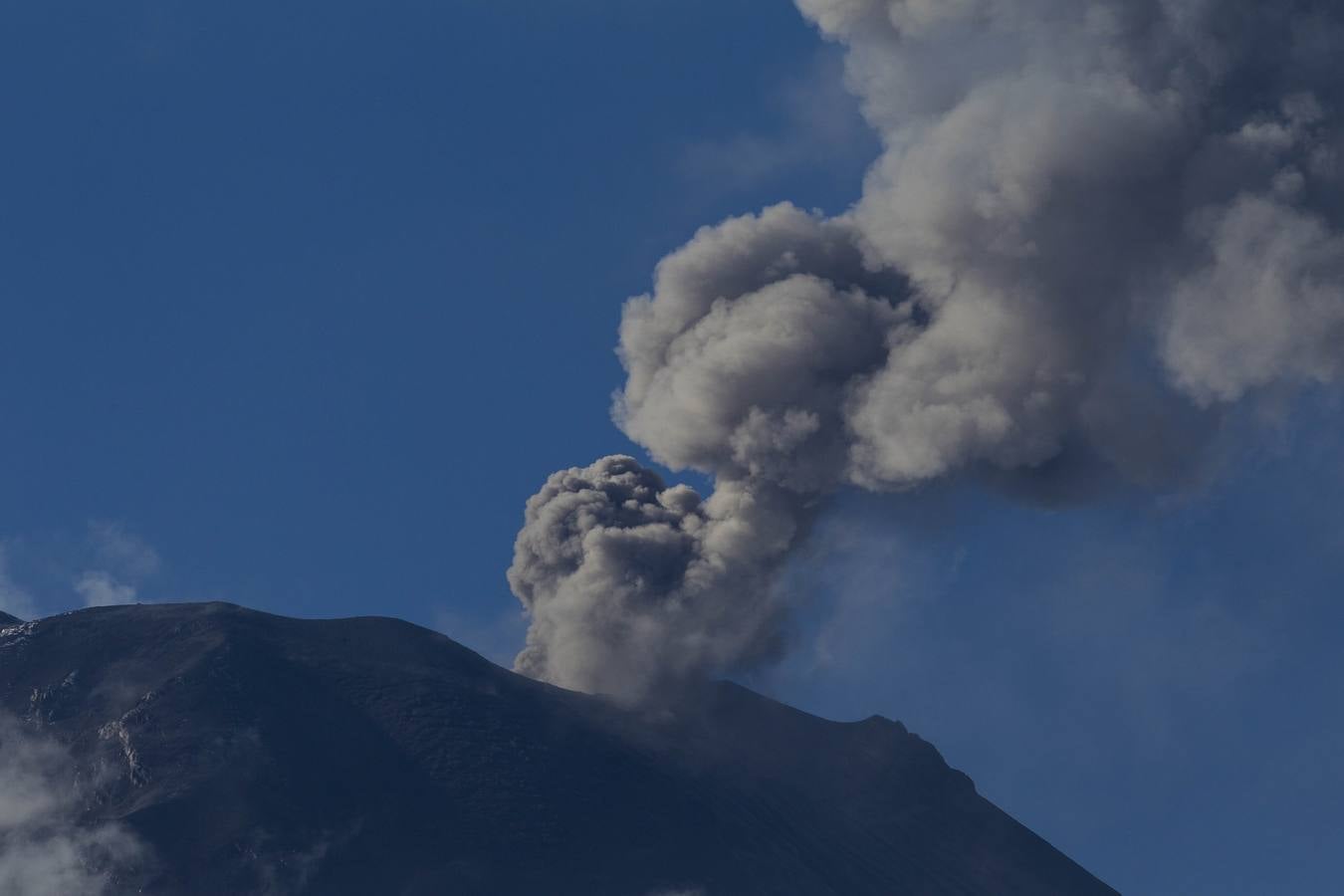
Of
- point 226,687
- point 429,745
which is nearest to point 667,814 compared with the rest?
point 429,745

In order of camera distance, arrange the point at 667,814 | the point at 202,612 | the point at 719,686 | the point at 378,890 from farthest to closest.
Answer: the point at 719,686 → the point at 202,612 → the point at 667,814 → the point at 378,890

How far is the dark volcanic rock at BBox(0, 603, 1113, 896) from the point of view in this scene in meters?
115

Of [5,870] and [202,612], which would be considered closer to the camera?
[5,870]

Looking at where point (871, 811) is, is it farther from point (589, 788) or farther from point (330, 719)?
point (330, 719)

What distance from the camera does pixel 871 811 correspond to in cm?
13912

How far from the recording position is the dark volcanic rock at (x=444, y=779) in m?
115

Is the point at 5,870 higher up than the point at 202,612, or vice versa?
the point at 202,612

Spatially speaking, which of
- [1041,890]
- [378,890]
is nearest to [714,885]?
[378,890]

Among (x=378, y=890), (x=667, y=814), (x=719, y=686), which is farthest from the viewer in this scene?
(x=719, y=686)

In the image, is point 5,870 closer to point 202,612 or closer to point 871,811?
point 202,612

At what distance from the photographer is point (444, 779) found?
4884 inches

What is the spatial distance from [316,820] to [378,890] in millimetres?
7356

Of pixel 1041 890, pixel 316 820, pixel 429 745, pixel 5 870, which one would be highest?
pixel 1041 890

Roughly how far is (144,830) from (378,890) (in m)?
13.2
